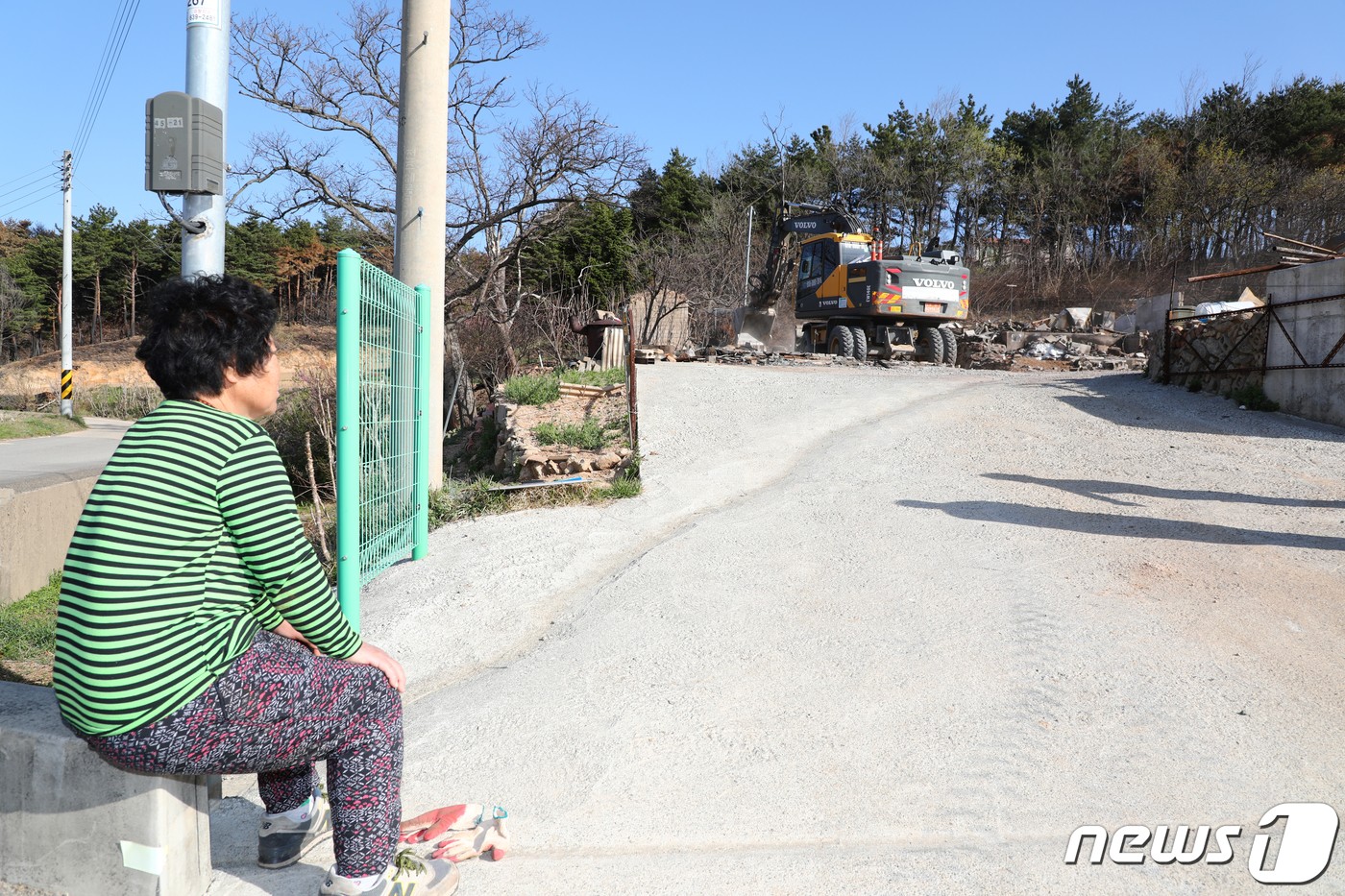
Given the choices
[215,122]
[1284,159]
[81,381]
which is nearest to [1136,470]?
[215,122]

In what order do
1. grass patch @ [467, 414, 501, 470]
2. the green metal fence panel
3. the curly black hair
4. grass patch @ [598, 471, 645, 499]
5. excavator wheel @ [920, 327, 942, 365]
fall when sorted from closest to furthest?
the curly black hair < the green metal fence panel < grass patch @ [598, 471, 645, 499] < grass patch @ [467, 414, 501, 470] < excavator wheel @ [920, 327, 942, 365]

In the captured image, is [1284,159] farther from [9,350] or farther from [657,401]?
[9,350]

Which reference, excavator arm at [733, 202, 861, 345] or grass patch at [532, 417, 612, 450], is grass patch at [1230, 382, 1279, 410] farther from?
excavator arm at [733, 202, 861, 345]

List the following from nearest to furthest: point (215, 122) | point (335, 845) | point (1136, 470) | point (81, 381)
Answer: point (335, 845)
point (215, 122)
point (1136, 470)
point (81, 381)

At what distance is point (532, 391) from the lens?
1120cm

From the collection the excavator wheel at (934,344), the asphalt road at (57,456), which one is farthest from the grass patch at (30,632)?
the excavator wheel at (934,344)

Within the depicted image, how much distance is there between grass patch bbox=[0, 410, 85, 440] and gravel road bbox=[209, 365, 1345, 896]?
2051 cm

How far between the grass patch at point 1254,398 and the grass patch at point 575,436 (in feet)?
28.9

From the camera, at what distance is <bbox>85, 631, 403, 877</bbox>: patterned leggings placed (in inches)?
80.7

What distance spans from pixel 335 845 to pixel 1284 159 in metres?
43.8

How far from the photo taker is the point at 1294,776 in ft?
10.6

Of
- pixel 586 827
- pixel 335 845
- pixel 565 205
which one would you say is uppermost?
pixel 565 205

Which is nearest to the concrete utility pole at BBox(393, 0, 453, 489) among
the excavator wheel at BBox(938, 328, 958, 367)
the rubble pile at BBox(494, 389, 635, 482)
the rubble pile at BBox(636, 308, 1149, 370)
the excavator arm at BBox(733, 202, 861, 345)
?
the rubble pile at BBox(494, 389, 635, 482)

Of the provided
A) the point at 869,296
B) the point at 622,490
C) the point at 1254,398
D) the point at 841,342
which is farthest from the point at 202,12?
the point at 841,342
